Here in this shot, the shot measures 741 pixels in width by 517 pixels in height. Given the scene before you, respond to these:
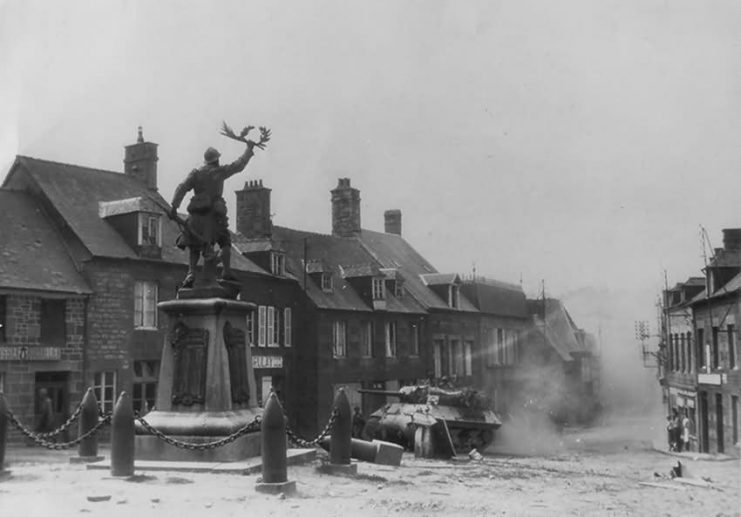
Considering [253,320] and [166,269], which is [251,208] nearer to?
[253,320]

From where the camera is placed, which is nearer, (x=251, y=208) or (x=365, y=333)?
(x=251, y=208)

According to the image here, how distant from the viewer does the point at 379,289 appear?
37.8 meters

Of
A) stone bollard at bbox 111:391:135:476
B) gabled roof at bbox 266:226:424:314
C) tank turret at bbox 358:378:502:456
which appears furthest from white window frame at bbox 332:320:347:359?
stone bollard at bbox 111:391:135:476

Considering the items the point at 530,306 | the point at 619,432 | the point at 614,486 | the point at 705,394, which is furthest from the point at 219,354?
the point at 530,306

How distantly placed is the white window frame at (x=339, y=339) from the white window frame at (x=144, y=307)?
31.0ft

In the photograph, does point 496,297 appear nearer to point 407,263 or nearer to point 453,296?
point 453,296

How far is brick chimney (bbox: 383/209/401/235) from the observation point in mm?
49250

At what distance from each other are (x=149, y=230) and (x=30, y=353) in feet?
18.4

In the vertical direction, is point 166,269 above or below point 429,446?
above

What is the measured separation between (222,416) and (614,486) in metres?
6.69

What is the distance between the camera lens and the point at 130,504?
972 cm

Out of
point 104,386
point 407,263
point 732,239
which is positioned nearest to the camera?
point 104,386

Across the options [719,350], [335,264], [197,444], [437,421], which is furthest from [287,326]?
[197,444]

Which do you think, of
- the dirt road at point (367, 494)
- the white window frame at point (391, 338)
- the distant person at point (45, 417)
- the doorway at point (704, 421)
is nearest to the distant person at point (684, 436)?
the doorway at point (704, 421)
